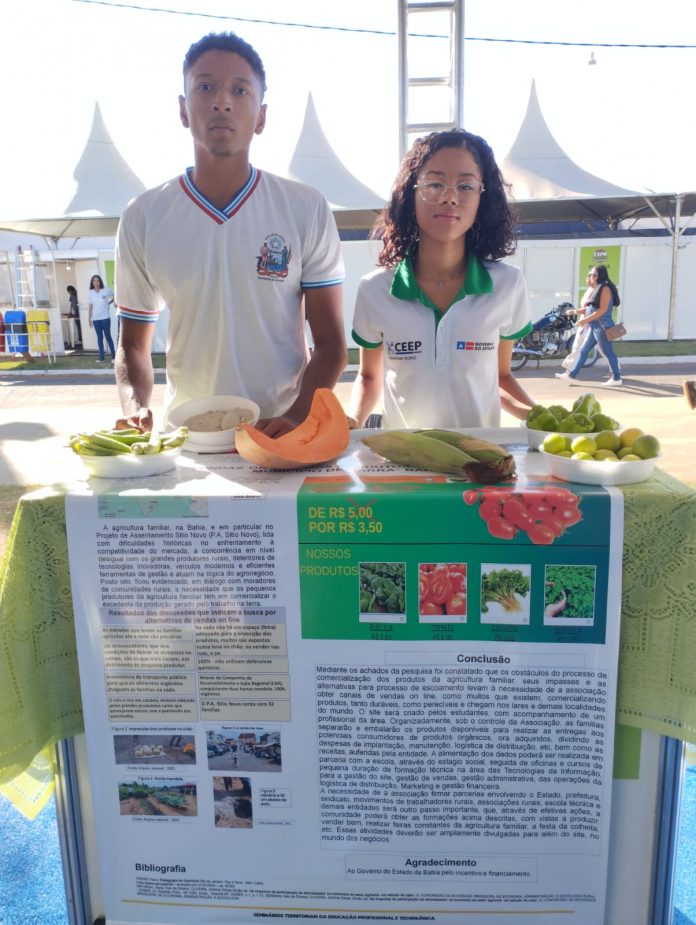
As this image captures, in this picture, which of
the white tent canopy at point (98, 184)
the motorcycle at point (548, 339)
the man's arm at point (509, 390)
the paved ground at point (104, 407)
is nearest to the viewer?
the man's arm at point (509, 390)

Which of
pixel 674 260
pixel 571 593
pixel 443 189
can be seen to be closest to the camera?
pixel 571 593

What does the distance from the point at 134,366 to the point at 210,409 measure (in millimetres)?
480

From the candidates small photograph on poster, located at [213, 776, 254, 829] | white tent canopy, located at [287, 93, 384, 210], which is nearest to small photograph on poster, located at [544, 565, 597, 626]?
small photograph on poster, located at [213, 776, 254, 829]

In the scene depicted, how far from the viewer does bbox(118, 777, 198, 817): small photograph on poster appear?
155 cm

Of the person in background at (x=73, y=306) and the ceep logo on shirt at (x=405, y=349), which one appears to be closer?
the ceep logo on shirt at (x=405, y=349)

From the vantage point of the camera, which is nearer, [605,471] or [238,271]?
[605,471]

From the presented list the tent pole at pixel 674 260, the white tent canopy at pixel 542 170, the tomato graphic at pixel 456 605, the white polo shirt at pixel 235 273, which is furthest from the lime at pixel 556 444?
the tent pole at pixel 674 260

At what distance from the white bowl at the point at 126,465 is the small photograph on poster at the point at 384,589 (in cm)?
50

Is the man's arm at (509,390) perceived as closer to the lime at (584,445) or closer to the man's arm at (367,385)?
the man's arm at (367,385)

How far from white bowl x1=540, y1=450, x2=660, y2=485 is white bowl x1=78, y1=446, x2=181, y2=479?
0.84m

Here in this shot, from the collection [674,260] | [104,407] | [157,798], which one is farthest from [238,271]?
[674,260]

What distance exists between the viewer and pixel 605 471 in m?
1.41

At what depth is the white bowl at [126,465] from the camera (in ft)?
5.08

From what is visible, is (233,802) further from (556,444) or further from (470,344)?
(470,344)
